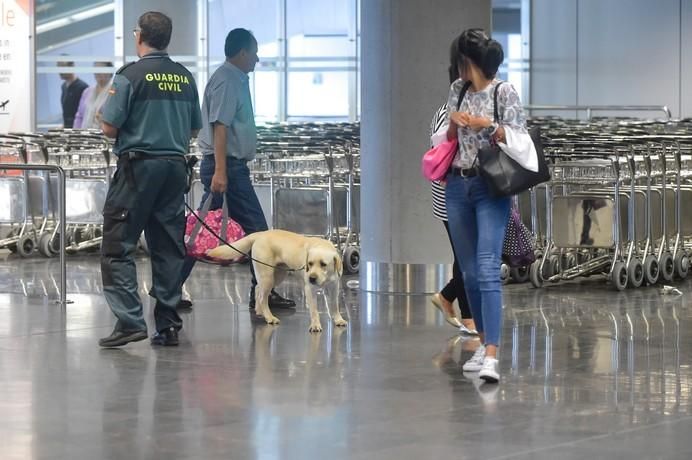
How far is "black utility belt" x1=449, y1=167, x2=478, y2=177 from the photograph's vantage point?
301 inches

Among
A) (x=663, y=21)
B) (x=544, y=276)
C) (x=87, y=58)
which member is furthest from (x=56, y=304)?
(x=663, y=21)

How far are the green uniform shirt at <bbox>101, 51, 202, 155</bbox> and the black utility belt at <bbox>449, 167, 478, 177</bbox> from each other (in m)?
1.72

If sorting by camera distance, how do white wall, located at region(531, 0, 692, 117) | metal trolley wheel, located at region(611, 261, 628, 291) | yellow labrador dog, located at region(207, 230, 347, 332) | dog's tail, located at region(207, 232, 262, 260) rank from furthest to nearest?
white wall, located at region(531, 0, 692, 117) < metal trolley wheel, located at region(611, 261, 628, 291) < dog's tail, located at region(207, 232, 262, 260) < yellow labrador dog, located at region(207, 230, 347, 332)

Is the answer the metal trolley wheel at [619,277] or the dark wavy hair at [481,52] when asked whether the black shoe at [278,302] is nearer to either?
the metal trolley wheel at [619,277]

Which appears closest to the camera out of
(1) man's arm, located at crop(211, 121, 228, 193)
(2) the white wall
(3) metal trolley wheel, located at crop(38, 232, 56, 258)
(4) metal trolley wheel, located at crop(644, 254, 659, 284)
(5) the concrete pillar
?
(1) man's arm, located at crop(211, 121, 228, 193)

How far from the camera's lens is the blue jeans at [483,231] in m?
7.66

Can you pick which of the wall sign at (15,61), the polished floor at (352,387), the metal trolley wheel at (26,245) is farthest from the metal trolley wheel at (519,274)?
the wall sign at (15,61)

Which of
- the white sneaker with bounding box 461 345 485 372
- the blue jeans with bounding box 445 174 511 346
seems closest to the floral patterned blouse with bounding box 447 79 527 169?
the blue jeans with bounding box 445 174 511 346

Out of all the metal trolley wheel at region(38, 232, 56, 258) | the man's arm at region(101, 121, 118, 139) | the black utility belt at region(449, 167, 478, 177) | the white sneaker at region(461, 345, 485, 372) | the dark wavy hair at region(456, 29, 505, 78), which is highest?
the dark wavy hair at region(456, 29, 505, 78)

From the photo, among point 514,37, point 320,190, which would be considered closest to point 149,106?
point 320,190

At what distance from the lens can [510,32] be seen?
91.6ft

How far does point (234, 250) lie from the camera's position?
9648mm

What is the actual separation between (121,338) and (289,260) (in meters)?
1.30

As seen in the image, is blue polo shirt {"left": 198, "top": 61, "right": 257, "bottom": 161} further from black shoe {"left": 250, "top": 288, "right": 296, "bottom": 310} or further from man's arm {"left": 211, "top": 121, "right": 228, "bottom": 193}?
black shoe {"left": 250, "top": 288, "right": 296, "bottom": 310}
